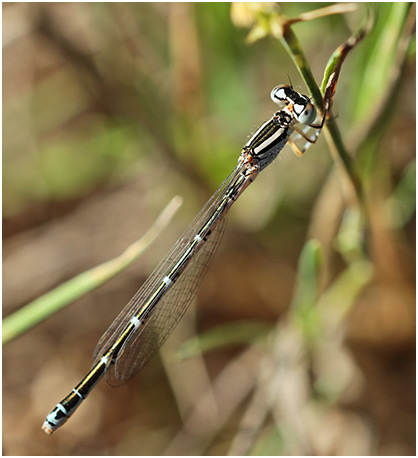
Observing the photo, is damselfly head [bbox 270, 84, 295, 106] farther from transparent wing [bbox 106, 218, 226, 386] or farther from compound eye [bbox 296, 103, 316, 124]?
transparent wing [bbox 106, 218, 226, 386]

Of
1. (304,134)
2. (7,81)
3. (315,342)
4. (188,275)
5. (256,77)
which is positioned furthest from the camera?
(7,81)

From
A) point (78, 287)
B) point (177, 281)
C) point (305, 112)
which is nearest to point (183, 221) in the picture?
point (177, 281)

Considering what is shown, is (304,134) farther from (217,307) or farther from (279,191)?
(217,307)

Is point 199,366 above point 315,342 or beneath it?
above

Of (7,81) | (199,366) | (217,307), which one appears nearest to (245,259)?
(217,307)

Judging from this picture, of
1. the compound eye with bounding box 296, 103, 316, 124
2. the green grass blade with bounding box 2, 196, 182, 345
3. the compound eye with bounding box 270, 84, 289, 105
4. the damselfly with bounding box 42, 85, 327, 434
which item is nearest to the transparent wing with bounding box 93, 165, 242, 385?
the damselfly with bounding box 42, 85, 327, 434

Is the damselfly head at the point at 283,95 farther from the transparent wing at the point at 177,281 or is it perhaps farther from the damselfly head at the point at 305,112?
the transparent wing at the point at 177,281
